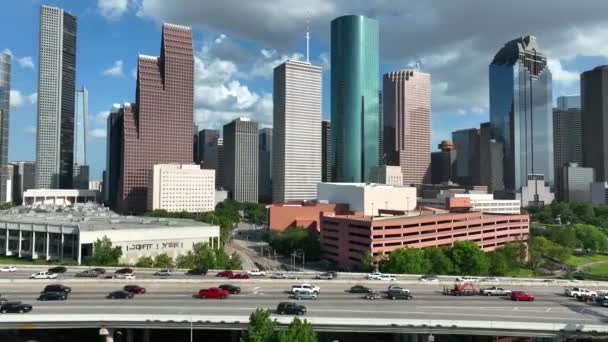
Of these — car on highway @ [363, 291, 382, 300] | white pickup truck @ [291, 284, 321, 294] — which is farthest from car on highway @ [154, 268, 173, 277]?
car on highway @ [363, 291, 382, 300]

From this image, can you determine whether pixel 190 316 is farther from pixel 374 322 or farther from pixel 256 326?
pixel 374 322

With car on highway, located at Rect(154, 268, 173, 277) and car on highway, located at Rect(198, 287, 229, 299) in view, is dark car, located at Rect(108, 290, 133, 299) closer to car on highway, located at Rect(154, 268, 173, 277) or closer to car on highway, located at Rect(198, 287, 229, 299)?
car on highway, located at Rect(198, 287, 229, 299)

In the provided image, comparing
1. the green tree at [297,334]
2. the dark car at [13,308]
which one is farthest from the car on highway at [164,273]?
the green tree at [297,334]

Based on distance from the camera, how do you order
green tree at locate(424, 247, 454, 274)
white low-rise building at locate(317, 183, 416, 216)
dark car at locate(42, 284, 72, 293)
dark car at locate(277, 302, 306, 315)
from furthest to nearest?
white low-rise building at locate(317, 183, 416, 216), green tree at locate(424, 247, 454, 274), dark car at locate(42, 284, 72, 293), dark car at locate(277, 302, 306, 315)

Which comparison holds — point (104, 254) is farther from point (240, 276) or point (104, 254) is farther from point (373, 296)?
point (373, 296)

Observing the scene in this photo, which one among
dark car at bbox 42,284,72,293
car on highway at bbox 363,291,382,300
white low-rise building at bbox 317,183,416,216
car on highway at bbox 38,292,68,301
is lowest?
car on highway at bbox 363,291,382,300

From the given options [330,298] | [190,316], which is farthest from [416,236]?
[190,316]
